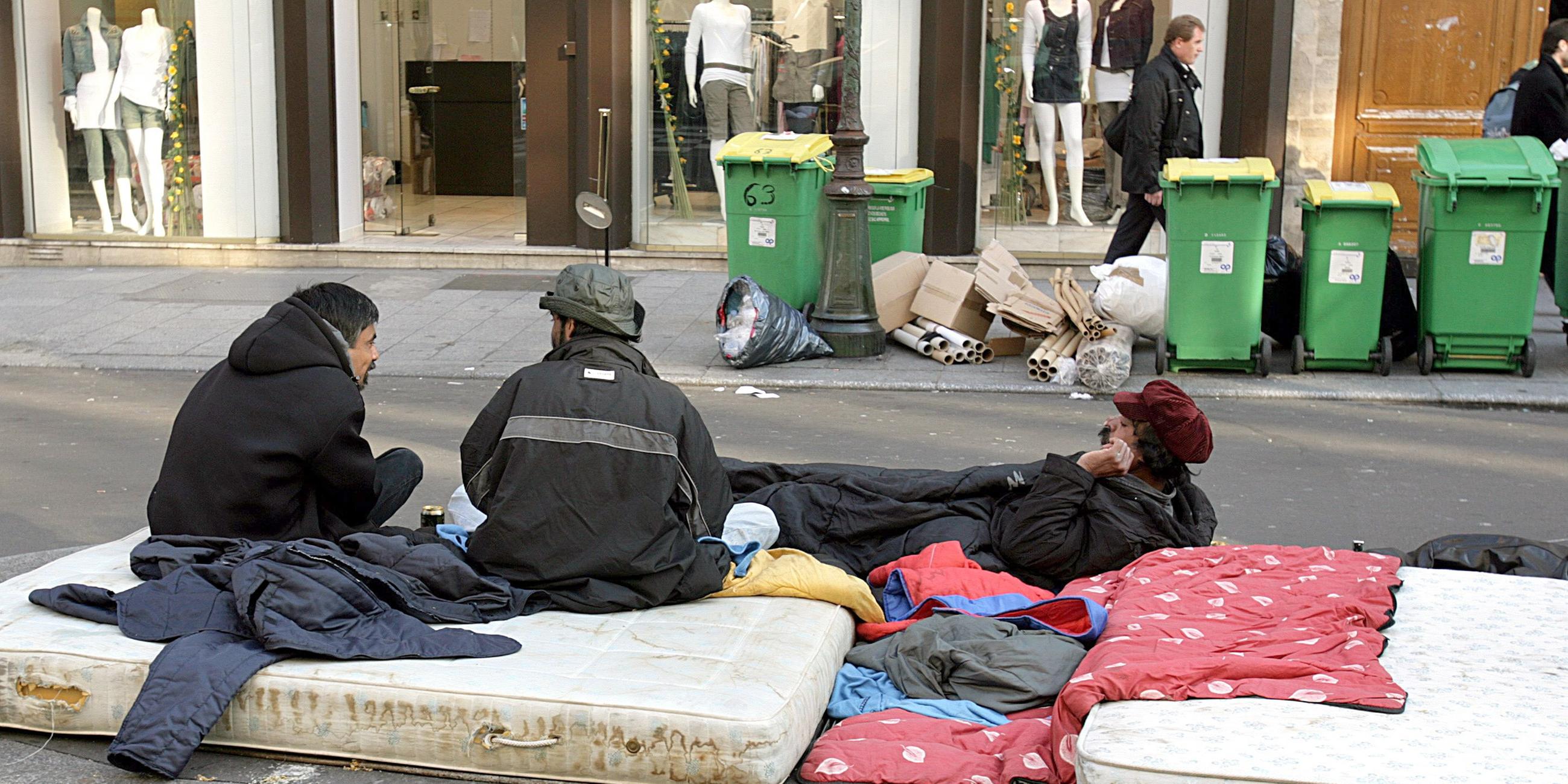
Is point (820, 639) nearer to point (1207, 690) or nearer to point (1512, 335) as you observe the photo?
point (1207, 690)

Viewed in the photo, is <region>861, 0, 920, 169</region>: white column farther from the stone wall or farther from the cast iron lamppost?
the cast iron lamppost

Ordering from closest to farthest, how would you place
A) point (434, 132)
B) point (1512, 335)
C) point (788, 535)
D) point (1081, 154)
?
point (788, 535), point (1512, 335), point (1081, 154), point (434, 132)

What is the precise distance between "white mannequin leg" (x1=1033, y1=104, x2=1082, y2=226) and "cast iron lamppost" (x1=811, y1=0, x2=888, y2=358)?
3709 millimetres

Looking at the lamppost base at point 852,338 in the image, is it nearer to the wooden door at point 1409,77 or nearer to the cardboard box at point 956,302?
the cardboard box at point 956,302

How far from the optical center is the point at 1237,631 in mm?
4199

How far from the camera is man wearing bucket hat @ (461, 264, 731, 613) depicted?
435 centimetres

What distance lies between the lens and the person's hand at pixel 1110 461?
4980mm

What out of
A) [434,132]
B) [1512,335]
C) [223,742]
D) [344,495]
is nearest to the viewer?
[223,742]

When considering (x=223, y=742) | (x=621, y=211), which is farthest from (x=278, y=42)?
(x=223, y=742)

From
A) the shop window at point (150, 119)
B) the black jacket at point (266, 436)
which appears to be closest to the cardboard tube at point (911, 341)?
the black jacket at point (266, 436)

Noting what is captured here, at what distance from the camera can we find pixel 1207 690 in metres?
3.73

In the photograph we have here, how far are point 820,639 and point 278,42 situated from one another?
10542mm

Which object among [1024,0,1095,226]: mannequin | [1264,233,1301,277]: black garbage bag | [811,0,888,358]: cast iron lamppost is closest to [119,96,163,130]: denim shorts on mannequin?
[811,0,888,358]: cast iron lamppost

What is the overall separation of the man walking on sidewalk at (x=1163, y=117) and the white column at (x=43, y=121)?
29.9ft
